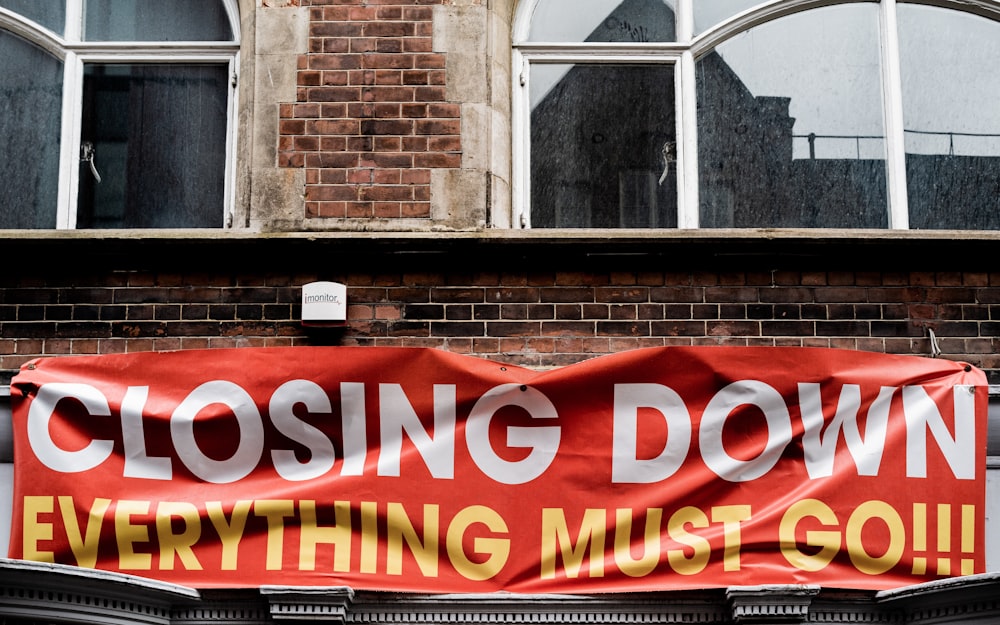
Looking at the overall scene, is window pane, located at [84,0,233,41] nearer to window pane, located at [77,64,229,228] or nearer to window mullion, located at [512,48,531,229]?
window pane, located at [77,64,229,228]

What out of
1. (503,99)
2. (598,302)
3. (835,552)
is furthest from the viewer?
(503,99)

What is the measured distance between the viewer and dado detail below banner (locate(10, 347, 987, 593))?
5.75 m

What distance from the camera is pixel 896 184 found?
6629 millimetres

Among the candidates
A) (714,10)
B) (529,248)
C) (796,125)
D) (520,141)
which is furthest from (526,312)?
(714,10)

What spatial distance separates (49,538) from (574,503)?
2.41 metres

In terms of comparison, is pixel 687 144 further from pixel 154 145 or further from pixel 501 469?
pixel 154 145

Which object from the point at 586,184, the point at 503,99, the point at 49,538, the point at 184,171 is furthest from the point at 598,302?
the point at 49,538

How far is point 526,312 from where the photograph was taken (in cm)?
623

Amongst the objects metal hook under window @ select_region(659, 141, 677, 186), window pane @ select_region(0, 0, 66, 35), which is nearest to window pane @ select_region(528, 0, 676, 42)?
metal hook under window @ select_region(659, 141, 677, 186)

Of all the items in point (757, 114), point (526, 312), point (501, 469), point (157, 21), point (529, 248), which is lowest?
point (501, 469)

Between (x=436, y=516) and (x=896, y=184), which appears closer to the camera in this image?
(x=436, y=516)

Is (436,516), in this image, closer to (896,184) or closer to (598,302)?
(598,302)

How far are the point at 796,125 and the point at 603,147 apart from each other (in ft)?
3.42

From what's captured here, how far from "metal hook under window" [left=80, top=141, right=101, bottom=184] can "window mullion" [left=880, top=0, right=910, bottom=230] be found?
4.18m
